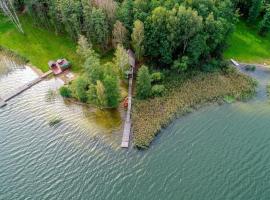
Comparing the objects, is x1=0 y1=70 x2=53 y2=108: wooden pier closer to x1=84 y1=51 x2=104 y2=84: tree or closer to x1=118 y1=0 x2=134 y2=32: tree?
x1=84 y1=51 x2=104 y2=84: tree

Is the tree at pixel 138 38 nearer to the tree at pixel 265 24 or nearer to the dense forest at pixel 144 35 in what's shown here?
the dense forest at pixel 144 35

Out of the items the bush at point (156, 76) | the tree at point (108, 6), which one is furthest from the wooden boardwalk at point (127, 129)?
the tree at point (108, 6)

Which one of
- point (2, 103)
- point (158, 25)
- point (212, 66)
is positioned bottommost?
point (2, 103)

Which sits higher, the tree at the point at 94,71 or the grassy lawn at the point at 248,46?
the tree at the point at 94,71

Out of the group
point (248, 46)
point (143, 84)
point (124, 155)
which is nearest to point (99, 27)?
point (143, 84)

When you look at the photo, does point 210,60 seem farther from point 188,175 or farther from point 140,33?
point 188,175

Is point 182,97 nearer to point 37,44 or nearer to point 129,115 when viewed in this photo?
point 129,115

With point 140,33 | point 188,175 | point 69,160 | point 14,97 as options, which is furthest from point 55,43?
point 188,175
